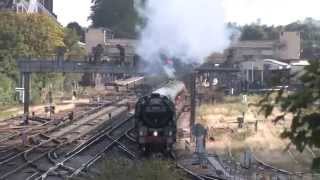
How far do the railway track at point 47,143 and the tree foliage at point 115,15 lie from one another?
8050 centimetres

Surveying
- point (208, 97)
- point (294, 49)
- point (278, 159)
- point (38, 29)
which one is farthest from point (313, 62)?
point (294, 49)

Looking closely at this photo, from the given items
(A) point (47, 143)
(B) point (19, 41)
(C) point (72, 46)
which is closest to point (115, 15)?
(C) point (72, 46)

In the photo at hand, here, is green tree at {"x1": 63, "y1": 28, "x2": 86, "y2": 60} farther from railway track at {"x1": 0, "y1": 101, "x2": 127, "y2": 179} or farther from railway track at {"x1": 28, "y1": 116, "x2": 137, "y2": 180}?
railway track at {"x1": 28, "y1": 116, "x2": 137, "y2": 180}

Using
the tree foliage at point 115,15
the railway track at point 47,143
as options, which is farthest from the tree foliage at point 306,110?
the tree foliage at point 115,15

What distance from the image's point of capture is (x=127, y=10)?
449 feet

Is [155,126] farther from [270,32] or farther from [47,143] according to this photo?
[270,32]

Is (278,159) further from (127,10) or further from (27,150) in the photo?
(127,10)

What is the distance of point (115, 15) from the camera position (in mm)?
138375

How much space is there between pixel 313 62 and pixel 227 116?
4278 centimetres

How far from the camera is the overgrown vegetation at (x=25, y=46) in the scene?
58.8m

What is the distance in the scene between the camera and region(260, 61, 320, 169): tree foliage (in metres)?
4.87

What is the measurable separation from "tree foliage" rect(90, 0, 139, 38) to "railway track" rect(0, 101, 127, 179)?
264 feet

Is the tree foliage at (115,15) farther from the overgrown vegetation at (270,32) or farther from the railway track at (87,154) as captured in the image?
the railway track at (87,154)

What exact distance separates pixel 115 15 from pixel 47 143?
108280mm
